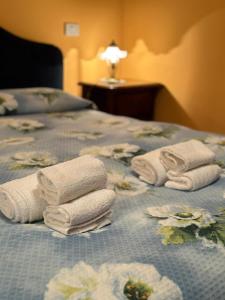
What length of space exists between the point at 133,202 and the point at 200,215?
0.23m

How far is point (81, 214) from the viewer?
1.01 m

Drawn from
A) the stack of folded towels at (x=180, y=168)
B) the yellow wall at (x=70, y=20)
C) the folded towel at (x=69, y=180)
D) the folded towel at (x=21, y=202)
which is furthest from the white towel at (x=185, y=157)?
the yellow wall at (x=70, y=20)

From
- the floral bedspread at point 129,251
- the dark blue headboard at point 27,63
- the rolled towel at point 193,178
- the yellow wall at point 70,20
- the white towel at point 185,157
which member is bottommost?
the floral bedspread at point 129,251

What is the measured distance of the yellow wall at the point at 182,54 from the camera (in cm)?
308

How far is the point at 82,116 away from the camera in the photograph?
2.55 meters

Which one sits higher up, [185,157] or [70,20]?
[70,20]

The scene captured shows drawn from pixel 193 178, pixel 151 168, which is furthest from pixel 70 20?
pixel 193 178

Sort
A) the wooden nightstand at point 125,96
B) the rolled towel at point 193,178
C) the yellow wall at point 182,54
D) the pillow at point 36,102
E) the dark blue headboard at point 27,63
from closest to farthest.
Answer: the rolled towel at point 193,178
the pillow at point 36,102
the dark blue headboard at point 27,63
the yellow wall at point 182,54
the wooden nightstand at point 125,96

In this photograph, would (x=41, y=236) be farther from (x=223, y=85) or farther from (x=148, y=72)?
(x=148, y=72)

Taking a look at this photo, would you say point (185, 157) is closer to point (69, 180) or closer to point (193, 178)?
point (193, 178)

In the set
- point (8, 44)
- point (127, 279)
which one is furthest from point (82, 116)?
point (127, 279)

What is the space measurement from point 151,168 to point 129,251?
0.51m

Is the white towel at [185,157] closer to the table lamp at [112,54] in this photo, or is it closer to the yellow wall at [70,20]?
the table lamp at [112,54]

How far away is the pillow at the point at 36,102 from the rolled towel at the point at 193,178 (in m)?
1.45
